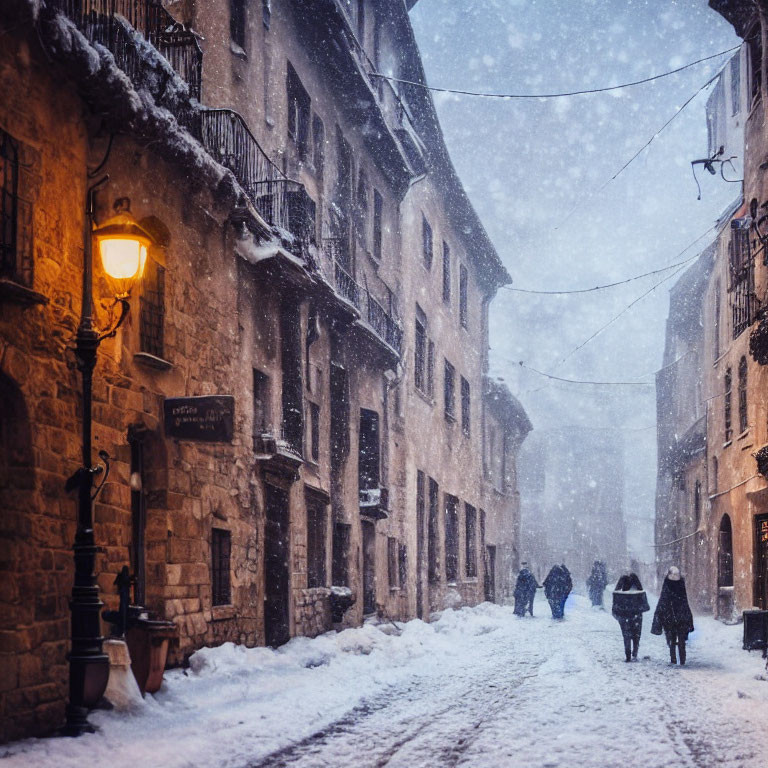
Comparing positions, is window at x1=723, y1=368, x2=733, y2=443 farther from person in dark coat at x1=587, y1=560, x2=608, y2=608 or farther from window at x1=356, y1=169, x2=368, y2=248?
person in dark coat at x1=587, y1=560, x2=608, y2=608

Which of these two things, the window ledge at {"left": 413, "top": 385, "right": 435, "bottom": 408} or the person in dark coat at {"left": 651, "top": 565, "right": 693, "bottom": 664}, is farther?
the window ledge at {"left": 413, "top": 385, "right": 435, "bottom": 408}

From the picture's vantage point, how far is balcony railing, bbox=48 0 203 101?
414 inches

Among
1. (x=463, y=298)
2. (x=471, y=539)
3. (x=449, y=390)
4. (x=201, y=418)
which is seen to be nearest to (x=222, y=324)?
(x=201, y=418)

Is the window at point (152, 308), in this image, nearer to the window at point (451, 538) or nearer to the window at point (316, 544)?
the window at point (316, 544)

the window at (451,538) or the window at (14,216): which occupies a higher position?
the window at (14,216)

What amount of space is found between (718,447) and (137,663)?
72.5 ft

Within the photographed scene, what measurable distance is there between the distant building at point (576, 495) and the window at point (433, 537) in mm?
43780

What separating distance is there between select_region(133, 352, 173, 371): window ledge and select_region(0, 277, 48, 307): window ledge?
7.96 ft

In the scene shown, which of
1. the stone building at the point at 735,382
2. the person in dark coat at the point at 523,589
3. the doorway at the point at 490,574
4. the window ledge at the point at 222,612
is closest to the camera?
the window ledge at the point at 222,612

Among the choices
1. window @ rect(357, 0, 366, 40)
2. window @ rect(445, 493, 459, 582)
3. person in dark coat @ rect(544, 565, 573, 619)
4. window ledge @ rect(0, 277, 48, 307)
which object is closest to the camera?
window ledge @ rect(0, 277, 48, 307)

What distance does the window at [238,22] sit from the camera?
1545 cm

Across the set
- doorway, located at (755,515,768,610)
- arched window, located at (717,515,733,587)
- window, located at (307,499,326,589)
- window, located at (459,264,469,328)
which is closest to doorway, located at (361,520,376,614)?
window, located at (307,499,326,589)

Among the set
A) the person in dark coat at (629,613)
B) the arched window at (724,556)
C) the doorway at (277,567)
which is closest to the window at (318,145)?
the doorway at (277,567)

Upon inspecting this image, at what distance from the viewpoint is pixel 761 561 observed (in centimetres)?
2339
